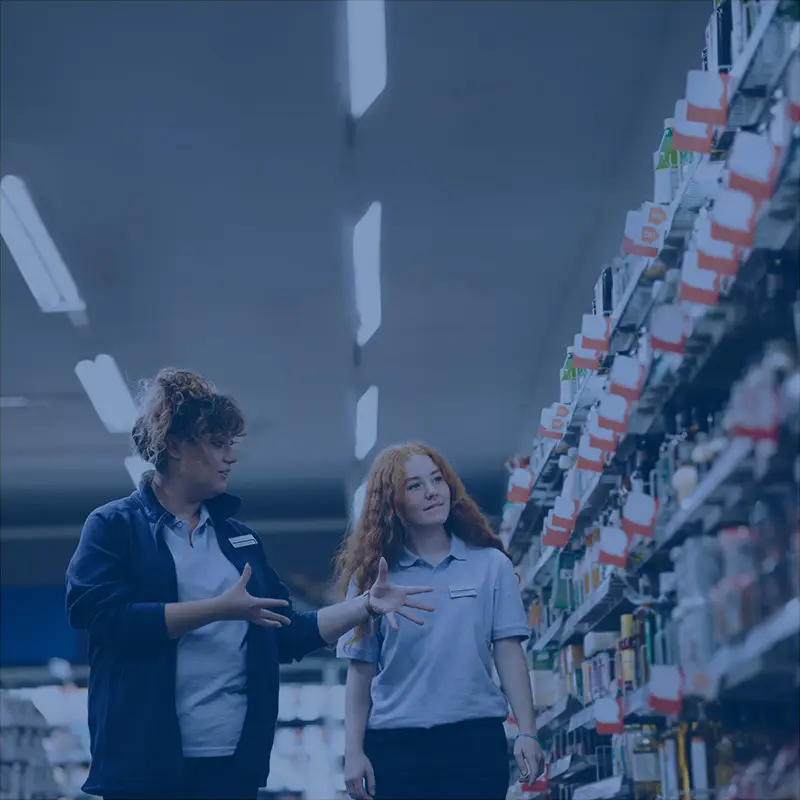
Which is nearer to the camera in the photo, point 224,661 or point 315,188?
point 224,661

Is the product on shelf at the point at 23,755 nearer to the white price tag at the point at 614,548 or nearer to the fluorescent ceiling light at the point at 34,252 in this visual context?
the fluorescent ceiling light at the point at 34,252

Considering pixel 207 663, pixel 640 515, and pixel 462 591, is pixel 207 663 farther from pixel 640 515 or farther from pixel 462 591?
pixel 640 515

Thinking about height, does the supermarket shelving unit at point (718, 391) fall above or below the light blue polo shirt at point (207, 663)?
above

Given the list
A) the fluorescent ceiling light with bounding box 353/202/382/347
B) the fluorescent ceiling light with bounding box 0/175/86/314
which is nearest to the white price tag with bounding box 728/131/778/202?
the fluorescent ceiling light with bounding box 353/202/382/347

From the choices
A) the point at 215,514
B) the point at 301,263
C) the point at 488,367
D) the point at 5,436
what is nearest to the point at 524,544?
the point at 301,263

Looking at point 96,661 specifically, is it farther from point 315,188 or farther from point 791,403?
point 315,188

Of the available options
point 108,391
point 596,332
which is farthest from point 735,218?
point 108,391

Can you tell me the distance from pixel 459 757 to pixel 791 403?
47.3 inches

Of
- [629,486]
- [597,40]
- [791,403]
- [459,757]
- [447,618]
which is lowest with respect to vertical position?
[459,757]

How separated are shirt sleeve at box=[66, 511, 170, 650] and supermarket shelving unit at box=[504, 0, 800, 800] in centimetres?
A: 126

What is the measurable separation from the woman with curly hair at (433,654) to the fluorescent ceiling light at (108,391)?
5747 mm

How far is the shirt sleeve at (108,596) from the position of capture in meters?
2.76

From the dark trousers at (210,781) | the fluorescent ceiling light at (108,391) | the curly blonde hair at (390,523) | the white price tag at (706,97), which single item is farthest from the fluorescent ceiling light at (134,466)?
the dark trousers at (210,781)

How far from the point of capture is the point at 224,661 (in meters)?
2.85
